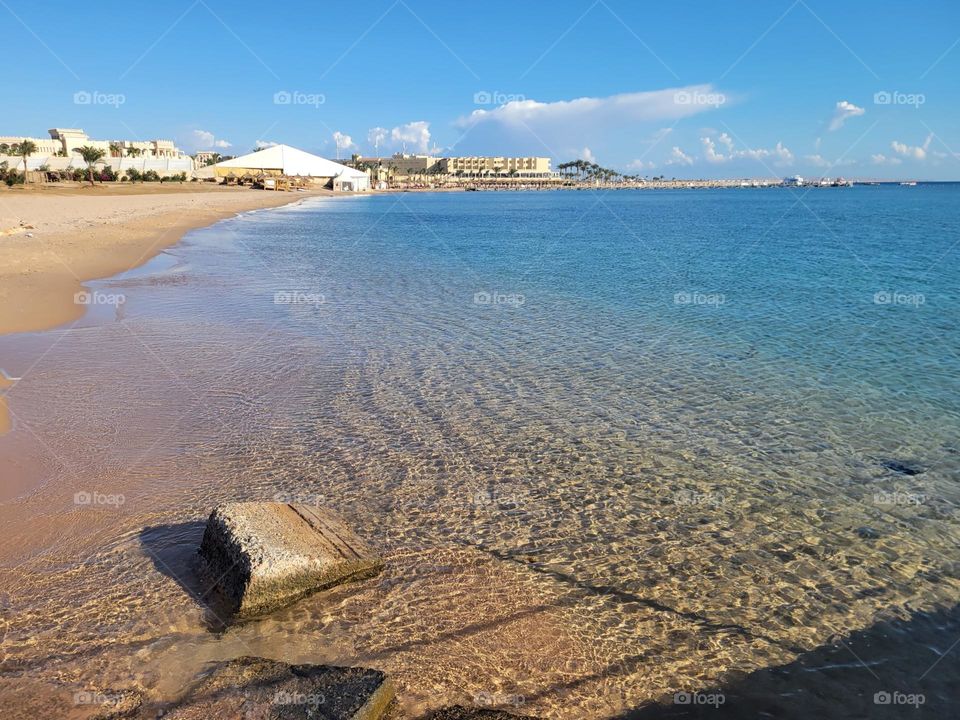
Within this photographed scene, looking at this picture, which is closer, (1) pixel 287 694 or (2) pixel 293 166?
(1) pixel 287 694

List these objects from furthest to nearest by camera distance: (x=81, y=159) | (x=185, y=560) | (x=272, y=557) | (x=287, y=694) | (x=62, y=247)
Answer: (x=81, y=159)
(x=62, y=247)
(x=185, y=560)
(x=272, y=557)
(x=287, y=694)

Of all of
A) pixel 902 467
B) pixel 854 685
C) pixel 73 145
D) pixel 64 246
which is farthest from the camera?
pixel 73 145

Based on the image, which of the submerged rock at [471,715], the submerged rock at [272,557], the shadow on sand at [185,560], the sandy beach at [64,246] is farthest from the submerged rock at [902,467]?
the sandy beach at [64,246]

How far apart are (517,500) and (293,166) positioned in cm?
14931

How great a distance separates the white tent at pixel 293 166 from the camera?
140 meters

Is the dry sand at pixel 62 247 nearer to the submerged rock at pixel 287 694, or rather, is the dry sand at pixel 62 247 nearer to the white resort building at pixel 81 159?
the submerged rock at pixel 287 694

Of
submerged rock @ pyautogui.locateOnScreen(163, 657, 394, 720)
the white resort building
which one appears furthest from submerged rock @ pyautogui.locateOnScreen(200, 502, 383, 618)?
the white resort building

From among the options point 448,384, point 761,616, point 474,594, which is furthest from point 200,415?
point 761,616

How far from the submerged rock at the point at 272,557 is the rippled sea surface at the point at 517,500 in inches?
7.6

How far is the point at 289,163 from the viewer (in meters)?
144

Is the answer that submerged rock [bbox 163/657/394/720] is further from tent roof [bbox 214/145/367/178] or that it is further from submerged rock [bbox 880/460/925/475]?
tent roof [bbox 214/145/367/178]

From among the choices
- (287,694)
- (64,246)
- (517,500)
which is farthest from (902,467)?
(64,246)

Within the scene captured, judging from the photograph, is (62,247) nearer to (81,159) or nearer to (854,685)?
(854,685)

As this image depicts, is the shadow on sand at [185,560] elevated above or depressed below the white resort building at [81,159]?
below
